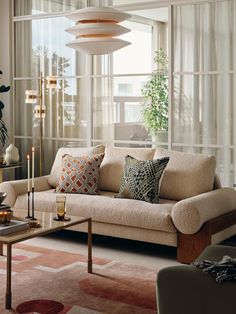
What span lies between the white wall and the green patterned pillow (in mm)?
2577

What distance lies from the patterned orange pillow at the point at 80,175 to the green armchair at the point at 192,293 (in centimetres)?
299

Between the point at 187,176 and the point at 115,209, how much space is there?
75 centimetres

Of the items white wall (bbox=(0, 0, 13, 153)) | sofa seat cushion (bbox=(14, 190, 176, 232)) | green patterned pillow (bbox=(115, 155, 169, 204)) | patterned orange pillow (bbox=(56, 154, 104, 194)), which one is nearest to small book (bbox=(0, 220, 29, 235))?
sofa seat cushion (bbox=(14, 190, 176, 232))

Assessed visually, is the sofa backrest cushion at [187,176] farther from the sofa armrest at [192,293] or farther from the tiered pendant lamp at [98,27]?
the sofa armrest at [192,293]

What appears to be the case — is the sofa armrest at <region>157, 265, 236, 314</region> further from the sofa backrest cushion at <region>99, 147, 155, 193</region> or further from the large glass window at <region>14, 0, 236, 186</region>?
the large glass window at <region>14, 0, 236, 186</region>

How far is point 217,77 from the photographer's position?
18.5 feet

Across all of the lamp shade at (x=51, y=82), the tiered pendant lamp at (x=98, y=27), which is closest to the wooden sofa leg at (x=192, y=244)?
the tiered pendant lamp at (x=98, y=27)

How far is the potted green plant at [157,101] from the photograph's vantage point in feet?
19.8

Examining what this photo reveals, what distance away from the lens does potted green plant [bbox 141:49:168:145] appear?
19.8 feet

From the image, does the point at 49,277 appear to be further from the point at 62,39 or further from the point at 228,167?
the point at 62,39

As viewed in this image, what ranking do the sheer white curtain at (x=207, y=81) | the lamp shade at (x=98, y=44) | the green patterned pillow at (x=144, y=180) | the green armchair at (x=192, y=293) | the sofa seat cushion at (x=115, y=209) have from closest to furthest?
the green armchair at (x=192, y=293)
the lamp shade at (x=98, y=44)
the sofa seat cushion at (x=115, y=209)
the green patterned pillow at (x=144, y=180)
the sheer white curtain at (x=207, y=81)

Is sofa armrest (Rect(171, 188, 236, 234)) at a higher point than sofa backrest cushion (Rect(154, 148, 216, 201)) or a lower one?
lower

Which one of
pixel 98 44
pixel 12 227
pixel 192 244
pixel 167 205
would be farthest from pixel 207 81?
pixel 12 227

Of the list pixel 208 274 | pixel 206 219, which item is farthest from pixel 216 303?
pixel 206 219
